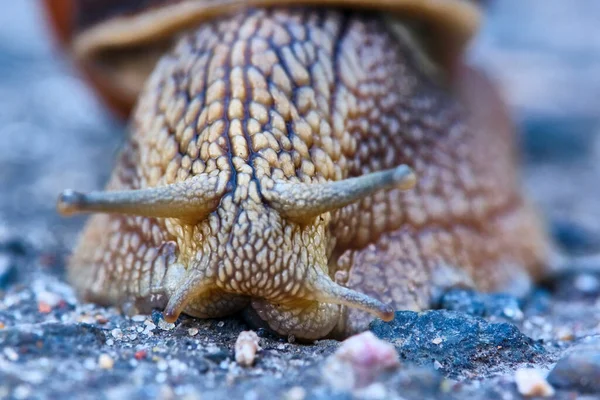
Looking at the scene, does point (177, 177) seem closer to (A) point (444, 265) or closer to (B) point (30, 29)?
(A) point (444, 265)

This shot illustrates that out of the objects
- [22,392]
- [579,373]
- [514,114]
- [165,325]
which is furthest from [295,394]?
[514,114]

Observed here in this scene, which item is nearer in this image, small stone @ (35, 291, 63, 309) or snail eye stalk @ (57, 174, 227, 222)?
snail eye stalk @ (57, 174, 227, 222)

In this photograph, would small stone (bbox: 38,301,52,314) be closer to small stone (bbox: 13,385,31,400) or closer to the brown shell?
small stone (bbox: 13,385,31,400)

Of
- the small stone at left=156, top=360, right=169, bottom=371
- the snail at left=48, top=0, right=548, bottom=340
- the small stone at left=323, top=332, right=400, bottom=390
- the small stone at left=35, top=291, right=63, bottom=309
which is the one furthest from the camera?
the small stone at left=35, top=291, right=63, bottom=309

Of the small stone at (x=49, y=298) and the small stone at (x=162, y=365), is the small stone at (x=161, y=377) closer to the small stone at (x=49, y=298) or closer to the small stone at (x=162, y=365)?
the small stone at (x=162, y=365)

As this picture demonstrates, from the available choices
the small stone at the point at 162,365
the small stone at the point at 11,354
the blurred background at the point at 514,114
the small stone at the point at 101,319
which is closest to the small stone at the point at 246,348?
the small stone at the point at 162,365

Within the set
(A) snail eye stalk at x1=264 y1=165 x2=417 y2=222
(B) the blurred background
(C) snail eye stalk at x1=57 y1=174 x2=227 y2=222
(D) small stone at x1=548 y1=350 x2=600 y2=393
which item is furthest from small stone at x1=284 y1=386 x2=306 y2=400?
(B) the blurred background
